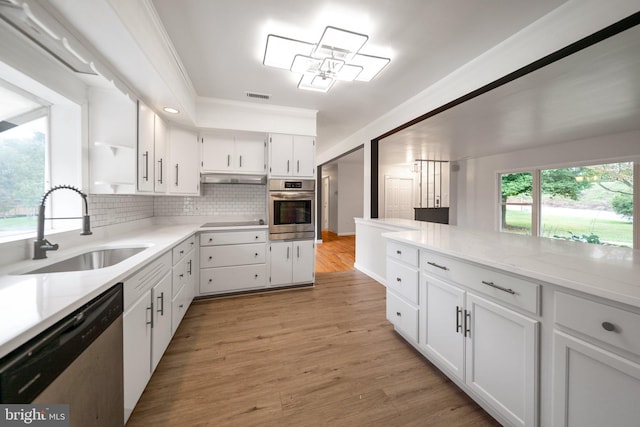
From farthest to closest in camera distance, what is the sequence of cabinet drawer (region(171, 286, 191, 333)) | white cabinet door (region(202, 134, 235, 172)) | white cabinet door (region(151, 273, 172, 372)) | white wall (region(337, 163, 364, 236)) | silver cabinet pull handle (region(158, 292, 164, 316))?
white wall (region(337, 163, 364, 236)) → white cabinet door (region(202, 134, 235, 172)) → cabinet drawer (region(171, 286, 191, 333)) → silver cabinet pull handle (region(158, 292, 164, 316)) → white cabinet door (region(151, 273, 172, 372))

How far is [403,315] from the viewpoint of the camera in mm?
2066

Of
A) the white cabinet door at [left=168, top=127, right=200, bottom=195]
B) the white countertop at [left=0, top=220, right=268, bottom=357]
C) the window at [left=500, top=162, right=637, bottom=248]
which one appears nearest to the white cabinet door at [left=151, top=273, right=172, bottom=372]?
the white countertop at [left=0, top=220, right=268, bottom=357]

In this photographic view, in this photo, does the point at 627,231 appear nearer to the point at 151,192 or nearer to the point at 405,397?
the point at 405,397

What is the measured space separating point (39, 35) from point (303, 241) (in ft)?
9.25

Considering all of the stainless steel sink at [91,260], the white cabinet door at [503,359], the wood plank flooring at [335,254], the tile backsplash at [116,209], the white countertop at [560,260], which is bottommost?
the wood plank flooring at [335,254]

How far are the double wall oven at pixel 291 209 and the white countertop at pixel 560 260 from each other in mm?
1670

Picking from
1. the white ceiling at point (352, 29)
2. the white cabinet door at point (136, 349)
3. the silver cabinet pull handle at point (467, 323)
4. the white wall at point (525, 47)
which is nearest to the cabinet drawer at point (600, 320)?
the silver cabinet pull handle at point (467, 323)

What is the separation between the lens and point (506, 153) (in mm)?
6137

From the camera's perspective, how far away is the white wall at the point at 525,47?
1393 mm

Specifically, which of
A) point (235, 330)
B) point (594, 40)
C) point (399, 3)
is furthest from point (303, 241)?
point (594, 40)

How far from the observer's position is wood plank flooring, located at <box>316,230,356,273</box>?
4566 millimetres

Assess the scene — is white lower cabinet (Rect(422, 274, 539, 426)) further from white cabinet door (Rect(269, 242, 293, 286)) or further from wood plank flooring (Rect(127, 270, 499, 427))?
white cabinet door (Rect(269, 242, 293, 286))

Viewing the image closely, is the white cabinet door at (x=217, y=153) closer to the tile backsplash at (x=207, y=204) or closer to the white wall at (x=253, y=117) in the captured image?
the white wall at (x=253, y=117)

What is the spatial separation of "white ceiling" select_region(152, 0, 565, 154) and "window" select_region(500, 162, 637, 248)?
4805 mm
